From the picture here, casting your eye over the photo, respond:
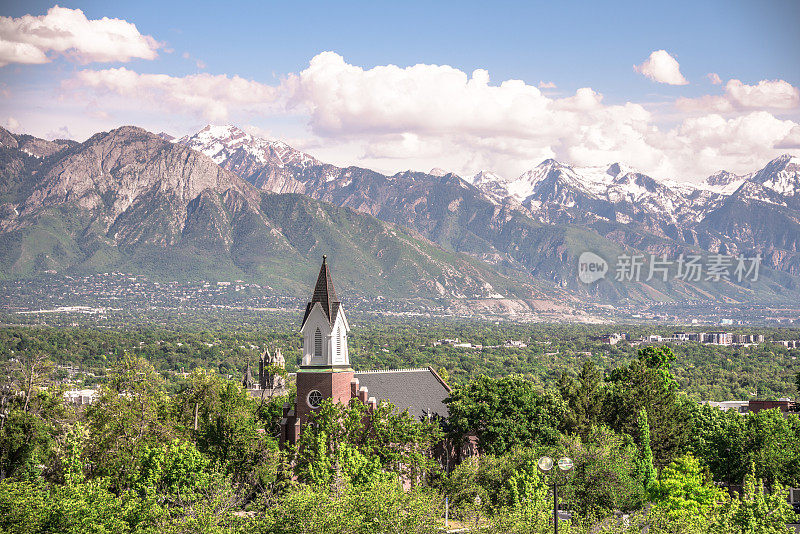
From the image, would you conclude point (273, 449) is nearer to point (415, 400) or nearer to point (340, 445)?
point (340, 445)

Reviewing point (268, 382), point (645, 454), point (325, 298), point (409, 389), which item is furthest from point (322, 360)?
point (268, 382)

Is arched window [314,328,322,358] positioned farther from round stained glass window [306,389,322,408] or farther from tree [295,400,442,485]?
tree [295,400,442,485]

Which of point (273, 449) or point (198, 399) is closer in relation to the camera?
point (273, 449)

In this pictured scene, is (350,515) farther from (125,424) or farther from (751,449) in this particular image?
(751,449)

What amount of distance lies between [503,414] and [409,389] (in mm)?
10255

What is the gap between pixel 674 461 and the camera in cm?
8525

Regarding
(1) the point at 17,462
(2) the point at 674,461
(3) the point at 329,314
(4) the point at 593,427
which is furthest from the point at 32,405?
(2) the point at 674,461

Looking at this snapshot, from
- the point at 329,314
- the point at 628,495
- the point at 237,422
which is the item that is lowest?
the point at 628,495

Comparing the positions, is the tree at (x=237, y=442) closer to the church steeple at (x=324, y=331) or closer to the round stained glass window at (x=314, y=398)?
the round stained glass window at (x=314, y=398)

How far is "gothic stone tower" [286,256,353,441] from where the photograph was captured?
79.6 meters

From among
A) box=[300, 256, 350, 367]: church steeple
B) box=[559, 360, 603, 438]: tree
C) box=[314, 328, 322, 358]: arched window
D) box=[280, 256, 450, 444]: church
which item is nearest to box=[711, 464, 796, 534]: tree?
box=[559, 360, 603, 438]: tree

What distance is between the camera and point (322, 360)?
80250mm

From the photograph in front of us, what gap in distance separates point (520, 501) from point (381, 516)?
14.1 meters

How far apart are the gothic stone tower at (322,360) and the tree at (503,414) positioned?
9875 mm
